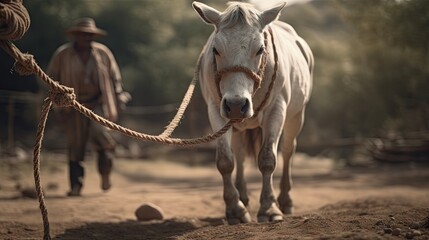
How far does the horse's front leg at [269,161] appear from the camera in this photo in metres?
4.50

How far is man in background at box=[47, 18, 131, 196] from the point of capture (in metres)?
7.14

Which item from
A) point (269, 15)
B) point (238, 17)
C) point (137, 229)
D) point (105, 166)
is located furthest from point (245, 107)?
point (105, 166)

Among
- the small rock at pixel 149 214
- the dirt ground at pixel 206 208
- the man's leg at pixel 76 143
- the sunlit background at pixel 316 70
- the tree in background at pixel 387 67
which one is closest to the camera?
the dirt ground at pixel 206 208

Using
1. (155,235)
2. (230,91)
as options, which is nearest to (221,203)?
(155,235)

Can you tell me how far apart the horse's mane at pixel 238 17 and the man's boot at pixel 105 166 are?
3605 millimetres

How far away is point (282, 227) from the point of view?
376 centimetres

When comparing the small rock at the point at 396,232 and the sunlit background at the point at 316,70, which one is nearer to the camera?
the small rock at the point at 396,232

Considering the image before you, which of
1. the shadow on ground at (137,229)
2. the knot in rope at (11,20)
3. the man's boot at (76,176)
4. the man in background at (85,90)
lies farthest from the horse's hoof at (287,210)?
the knot in rope at (11,20)

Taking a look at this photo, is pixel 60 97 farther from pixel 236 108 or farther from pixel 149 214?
pixel 149 214

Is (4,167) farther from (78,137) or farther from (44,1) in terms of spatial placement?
(44,1)

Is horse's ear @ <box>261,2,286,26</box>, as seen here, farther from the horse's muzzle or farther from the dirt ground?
the dirt ground

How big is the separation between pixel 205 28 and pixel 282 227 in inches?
747

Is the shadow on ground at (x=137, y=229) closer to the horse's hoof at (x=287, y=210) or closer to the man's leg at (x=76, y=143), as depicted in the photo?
the horse's hoof at (x=287, y=210)

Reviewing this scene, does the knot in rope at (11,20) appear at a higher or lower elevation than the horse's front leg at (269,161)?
higher
